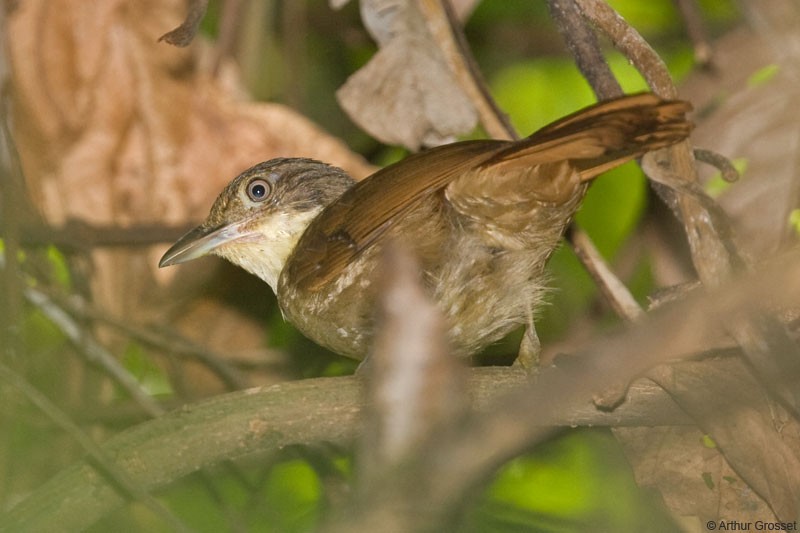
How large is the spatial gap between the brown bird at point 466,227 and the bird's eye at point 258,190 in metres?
0.24

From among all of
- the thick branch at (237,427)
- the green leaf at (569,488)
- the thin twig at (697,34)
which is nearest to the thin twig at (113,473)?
the thick branch at (237,427)

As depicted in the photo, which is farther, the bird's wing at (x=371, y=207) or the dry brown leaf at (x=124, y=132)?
the dry brown leaf at (x=124, y=132)

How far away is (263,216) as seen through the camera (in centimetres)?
354

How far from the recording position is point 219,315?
4.64 metres

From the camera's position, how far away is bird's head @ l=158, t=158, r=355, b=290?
351cm

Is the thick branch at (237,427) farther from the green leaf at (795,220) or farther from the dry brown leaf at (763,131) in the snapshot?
the dry brown leaf at (763,131)

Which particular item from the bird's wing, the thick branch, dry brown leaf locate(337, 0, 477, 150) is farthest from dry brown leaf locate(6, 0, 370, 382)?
the thick branch

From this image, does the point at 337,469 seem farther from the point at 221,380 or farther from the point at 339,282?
the point at 221,380

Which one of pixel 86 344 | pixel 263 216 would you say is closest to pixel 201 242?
pixel 263 216

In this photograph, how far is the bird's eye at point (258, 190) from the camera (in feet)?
11.6

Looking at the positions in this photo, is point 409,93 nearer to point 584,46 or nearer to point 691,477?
point 584,46

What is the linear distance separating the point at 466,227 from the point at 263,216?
0.84m

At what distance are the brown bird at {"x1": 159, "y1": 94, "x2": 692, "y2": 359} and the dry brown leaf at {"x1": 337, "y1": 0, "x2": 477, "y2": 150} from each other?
0.45m

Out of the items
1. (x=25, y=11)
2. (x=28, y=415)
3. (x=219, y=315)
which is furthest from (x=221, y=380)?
(x=25, y=11)
